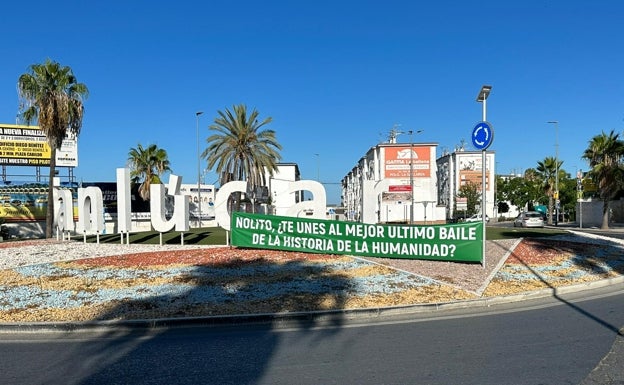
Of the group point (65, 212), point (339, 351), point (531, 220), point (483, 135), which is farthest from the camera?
point (531, 220)

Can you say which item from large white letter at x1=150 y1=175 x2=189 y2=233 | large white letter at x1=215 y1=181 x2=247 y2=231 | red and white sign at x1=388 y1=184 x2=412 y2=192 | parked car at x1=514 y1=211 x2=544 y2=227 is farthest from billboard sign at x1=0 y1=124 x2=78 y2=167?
parked car at x1=514 y1=211 x2=544 y2=227

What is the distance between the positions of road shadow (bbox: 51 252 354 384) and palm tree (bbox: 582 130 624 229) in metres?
32.7

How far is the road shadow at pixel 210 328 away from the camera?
5.50 metres

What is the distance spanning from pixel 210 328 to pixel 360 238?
7.43 meters

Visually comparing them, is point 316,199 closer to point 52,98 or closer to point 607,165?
point 52,98

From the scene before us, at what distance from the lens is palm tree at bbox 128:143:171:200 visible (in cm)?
4706

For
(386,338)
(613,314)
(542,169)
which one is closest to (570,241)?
(613,314)

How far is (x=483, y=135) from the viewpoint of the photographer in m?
12.4

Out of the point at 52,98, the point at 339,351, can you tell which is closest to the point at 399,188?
the point at 52,98

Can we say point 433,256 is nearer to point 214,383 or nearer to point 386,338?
point 386,338

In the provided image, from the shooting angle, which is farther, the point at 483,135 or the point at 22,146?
the point at 22,146

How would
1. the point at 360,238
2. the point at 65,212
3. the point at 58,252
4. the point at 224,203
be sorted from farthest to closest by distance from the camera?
the point at 65,212, the point at 224,203, the point at 58,252, the point at 360,238

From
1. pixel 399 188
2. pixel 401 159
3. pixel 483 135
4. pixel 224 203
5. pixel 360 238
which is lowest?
pixel 360 238

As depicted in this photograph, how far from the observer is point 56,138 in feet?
84.8
